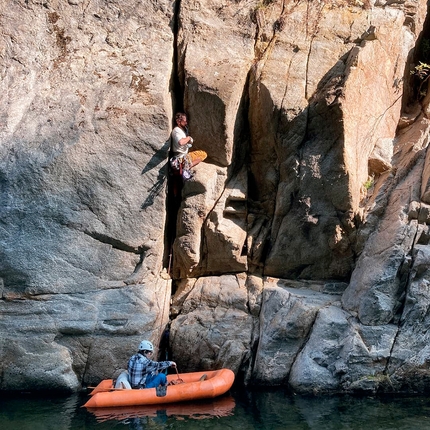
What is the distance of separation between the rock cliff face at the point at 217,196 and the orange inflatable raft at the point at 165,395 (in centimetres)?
81

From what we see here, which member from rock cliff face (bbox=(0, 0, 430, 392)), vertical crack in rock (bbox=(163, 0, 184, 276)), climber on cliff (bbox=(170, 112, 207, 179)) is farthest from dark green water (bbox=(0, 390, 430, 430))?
climber on cliff (bbox=(170, 112, 207, 179))

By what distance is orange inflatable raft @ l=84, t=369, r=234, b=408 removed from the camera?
31.1 ft

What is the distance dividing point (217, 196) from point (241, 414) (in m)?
4.08

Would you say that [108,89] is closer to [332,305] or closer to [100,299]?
[100,299]

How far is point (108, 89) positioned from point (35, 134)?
4.97ft

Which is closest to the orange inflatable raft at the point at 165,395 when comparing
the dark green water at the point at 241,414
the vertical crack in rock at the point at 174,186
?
the dark green water at the point at 241,414

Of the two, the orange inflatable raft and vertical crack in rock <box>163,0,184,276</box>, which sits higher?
vertical crack in rock <box>163,0,184,276</box>

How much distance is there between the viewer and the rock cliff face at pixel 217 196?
34.0 feet

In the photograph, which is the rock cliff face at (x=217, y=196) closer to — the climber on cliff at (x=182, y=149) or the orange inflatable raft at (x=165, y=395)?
the climber on cliff at (x=182, y=149)

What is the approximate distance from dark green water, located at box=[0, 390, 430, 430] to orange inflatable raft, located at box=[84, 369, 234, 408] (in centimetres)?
12

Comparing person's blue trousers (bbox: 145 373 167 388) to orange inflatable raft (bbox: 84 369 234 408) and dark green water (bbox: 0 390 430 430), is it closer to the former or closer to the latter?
orange inflatable raft (bbox: 84 369 234 408)

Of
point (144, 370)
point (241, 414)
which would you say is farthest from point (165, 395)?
point (241, 414)

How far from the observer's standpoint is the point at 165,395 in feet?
31.6

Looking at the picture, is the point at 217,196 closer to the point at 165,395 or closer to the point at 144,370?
the point at 144,370
